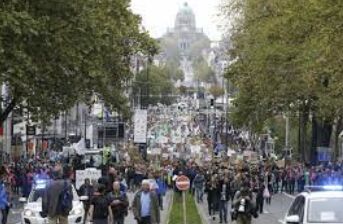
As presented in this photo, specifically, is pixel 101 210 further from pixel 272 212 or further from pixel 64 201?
pixel 272 212

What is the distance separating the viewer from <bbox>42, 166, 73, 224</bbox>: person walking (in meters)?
19.9

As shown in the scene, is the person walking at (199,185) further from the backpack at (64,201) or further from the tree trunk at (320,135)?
the backpack at (64,201)

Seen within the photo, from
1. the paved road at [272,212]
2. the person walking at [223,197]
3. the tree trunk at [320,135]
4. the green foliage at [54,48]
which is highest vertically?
the green foliage at [54,48]

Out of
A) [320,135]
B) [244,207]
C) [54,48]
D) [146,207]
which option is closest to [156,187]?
[244,207]

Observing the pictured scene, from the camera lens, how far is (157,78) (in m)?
196

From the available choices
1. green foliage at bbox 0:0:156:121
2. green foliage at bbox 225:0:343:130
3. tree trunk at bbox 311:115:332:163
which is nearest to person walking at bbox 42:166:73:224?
green foliage at bbox 225:0:343:130

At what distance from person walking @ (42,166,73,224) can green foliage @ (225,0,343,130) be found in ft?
38.4

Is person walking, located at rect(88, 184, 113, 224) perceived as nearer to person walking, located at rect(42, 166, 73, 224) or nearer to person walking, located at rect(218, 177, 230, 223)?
person walking, located at rect(42, 166, 73, 224)

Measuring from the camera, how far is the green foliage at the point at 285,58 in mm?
31625

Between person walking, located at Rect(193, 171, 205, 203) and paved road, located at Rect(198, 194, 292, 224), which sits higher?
person walking, located at Rect(193, 171, 205, 203)

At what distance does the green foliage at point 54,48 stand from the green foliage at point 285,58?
711 cm

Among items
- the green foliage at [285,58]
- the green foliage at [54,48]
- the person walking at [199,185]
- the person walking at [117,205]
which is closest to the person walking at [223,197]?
the green foliage at [285,58]

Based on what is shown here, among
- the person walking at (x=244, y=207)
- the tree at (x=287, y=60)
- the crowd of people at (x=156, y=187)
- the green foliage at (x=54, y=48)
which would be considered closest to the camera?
the crowd of people at (x=156, y=187)

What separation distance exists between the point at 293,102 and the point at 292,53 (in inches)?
296
